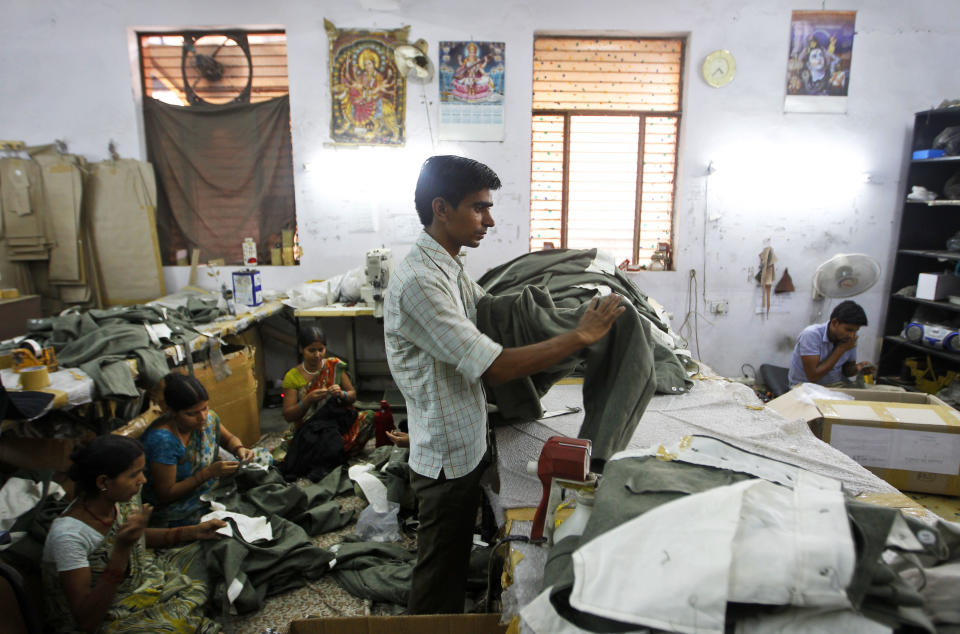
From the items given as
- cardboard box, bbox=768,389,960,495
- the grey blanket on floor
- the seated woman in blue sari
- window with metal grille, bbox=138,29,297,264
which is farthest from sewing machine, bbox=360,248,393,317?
cardboard box, bbox=768,389,960,495

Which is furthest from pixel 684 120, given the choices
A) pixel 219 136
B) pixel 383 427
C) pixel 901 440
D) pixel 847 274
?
pixel 219 136

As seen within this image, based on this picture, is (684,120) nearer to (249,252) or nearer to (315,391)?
(315,391)

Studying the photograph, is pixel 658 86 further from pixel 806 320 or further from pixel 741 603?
pixel 741 603

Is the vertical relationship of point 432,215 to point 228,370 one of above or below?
above

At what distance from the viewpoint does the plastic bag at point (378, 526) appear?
2639mm

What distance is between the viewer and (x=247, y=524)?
2393mm

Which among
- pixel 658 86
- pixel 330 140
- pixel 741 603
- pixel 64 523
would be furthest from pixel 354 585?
pixel 658 86

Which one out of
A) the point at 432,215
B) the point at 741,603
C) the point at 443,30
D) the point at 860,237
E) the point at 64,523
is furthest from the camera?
the point at 860,237

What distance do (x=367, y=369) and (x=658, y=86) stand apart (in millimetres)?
3840

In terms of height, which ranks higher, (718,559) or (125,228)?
(125,228)

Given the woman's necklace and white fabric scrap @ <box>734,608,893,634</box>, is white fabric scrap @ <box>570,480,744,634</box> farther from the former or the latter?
the woman's necklace

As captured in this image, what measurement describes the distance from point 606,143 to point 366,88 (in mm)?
2304

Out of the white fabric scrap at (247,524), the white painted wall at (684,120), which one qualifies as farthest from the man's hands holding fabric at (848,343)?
the white fabric scrap at (247,524)

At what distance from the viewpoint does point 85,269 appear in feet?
15.6
